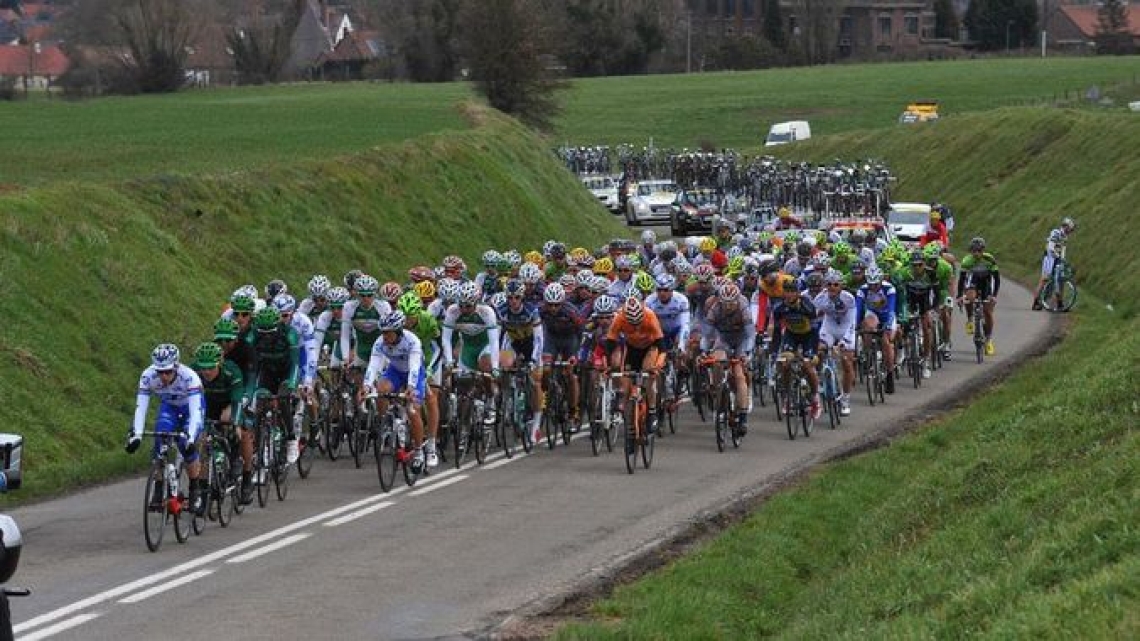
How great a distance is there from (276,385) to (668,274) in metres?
9.15

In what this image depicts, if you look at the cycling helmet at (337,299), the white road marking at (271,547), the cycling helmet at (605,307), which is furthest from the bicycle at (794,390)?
the white road marking at (271,547)

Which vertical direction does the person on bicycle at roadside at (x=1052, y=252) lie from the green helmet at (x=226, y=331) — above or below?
below

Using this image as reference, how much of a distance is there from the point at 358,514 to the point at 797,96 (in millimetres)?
109948

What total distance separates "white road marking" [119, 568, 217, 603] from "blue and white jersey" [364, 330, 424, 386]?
477 centimetres

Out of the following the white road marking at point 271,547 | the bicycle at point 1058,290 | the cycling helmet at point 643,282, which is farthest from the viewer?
the bicycle at point 1058,290

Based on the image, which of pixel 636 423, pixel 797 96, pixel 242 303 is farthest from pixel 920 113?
pixel 242 303

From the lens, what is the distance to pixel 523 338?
2378 centimetres

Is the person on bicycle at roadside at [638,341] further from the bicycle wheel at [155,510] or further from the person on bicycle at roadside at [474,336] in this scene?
the bicycle wheel at [155,510]

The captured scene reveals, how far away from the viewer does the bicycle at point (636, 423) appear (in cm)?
2166

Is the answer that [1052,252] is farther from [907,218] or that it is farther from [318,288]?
[318,288]

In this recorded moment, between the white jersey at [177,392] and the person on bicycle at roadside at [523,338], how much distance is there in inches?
255

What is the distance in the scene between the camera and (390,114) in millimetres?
71062

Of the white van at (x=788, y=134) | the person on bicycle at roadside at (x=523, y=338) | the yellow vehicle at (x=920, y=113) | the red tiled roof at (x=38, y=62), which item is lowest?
the white van at (x=788, y=134)

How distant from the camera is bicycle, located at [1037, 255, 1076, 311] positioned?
43.3m
